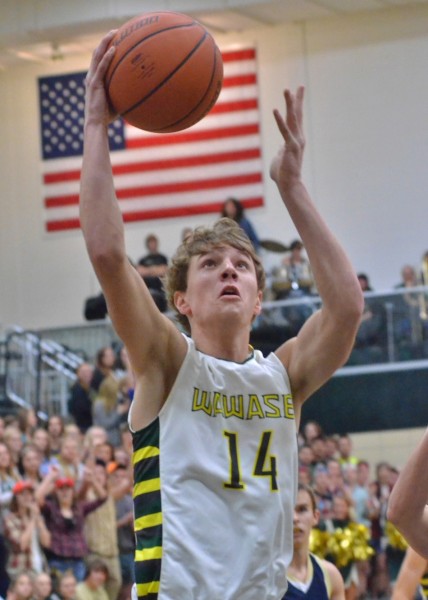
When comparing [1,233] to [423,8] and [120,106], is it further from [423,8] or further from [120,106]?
[120,106]

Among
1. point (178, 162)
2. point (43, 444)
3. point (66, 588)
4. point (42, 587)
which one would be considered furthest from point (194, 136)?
point (42, 587)

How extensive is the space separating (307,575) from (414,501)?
3338 mm

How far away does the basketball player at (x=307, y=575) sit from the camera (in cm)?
595

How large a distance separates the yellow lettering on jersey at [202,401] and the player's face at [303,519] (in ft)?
8.53

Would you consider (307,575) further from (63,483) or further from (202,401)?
(63,483)

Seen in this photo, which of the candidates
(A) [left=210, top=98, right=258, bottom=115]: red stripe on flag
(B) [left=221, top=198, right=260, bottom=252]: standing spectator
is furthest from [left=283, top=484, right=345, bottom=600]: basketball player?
(A) [left=210, top=98, right=258, bottom=115]: red stripe on flag

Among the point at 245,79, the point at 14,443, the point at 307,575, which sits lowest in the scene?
the point at 14,443

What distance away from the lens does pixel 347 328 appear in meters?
3.71

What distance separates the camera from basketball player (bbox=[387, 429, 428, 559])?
279 cm

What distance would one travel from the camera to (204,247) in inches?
149

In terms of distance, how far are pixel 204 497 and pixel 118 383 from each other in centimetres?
1090

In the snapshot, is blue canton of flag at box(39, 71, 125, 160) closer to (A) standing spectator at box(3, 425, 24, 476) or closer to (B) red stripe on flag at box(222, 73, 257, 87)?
(B) red stripe on flag at box(222, 73, 257, 87)

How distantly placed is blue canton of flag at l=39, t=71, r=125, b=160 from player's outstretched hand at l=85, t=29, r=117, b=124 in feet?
56.6

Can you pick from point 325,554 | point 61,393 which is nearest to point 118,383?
point 61,393
